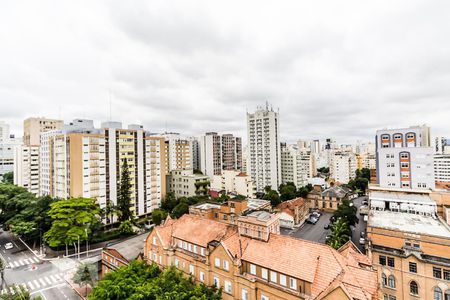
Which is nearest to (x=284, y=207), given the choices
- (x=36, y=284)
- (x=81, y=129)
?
(x=36, y=284)

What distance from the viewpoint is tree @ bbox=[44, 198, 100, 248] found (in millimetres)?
46250

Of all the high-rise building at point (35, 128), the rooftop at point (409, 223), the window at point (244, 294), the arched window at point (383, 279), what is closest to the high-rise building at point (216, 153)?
the high-rise building at point (35, 128)

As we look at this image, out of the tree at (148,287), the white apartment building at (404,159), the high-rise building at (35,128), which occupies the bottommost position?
the tree at (148,287)

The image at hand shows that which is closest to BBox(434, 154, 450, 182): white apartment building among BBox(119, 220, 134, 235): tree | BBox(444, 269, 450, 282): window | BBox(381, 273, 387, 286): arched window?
BBox(444, 269, 450, 282): window

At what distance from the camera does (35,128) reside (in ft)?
366

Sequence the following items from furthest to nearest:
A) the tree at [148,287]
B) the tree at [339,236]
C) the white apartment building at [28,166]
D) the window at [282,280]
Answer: the white apartment building at [28,166]
the tree at [339,236]
the window at [282,280]
the tree at [148,287]

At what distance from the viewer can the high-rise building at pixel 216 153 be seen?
123125 mm

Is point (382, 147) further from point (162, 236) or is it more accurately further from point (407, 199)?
point (162, 236)

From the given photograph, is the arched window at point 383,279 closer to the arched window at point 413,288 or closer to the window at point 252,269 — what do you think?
the arched window at point 413,288

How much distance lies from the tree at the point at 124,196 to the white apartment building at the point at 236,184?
121 feet

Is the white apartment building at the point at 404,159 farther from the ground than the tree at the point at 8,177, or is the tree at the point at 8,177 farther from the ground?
the white apartment building at the point at 404,159

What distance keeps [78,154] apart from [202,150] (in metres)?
71.9

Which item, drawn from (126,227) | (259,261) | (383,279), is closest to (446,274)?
(383,279)

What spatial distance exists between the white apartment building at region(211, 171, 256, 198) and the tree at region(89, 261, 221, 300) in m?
60.4
